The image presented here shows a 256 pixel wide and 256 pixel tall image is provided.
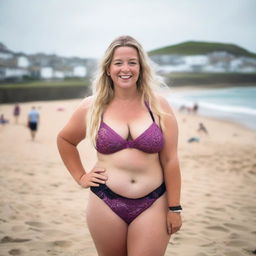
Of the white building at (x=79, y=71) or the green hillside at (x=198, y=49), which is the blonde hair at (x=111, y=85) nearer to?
the white building at (x=79, y=71)

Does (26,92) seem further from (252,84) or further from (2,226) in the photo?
(252,84)

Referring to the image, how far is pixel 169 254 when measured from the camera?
10.2ft

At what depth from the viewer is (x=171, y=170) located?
2.01 metres

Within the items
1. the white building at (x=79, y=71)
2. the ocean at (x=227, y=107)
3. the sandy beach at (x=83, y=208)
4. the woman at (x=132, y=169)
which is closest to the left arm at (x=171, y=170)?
the woman at (x=132, y=169)

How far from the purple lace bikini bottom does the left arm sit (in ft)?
0.24

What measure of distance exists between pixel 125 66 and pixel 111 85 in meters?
0.26

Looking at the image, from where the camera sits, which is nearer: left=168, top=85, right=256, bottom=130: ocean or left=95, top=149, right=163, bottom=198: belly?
left=95, top=149, right=163, bottom=198: belly

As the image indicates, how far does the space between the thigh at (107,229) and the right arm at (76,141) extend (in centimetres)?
16

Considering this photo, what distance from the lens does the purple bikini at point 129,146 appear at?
1938mm

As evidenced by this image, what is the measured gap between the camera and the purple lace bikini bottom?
76.7 inches

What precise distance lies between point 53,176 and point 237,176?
3.95 metres

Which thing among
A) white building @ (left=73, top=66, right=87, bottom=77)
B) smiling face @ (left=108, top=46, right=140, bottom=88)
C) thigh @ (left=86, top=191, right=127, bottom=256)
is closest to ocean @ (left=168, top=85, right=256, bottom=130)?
smiling face @ (left=108, top=46, right=140, bottom=88)

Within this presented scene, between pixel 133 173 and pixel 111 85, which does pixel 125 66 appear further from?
pixel 133 173

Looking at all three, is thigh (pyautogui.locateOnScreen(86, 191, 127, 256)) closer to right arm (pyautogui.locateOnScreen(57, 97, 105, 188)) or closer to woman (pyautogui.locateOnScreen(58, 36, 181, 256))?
woman (pyautogui.locateOnScreen(58, 36, 181, 256))
